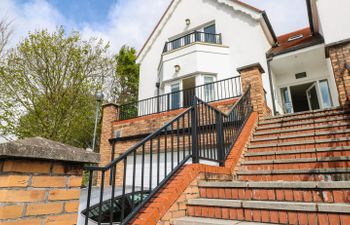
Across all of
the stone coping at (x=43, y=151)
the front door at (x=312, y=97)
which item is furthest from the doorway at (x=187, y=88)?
the stone coping at (x=43, y=151)

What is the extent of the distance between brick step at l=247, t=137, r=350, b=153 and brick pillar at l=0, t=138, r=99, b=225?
3753mm

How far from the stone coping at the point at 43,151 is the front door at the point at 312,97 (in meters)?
11.9

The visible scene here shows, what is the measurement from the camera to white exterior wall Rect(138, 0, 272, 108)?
10383mm

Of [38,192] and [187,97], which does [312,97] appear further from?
[38,192]

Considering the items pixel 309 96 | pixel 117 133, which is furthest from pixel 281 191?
pixel 309 96

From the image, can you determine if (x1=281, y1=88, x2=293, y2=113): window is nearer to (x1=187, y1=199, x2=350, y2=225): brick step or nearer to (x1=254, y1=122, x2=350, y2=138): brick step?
(x1=254, y1=122, x2=350, y2=138): brick step

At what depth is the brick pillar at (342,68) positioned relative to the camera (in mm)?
5164

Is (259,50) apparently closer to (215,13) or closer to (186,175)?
(215,13)

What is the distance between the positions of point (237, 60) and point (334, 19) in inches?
152

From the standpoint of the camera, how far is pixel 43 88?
10.7 m

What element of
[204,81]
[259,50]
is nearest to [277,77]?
[259,50]

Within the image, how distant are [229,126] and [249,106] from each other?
1.78m

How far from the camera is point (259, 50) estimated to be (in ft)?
33.2

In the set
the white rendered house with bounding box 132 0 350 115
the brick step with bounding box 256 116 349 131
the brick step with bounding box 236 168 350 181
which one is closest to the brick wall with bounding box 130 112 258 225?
the brick step with bounding box 236 168 350 181
